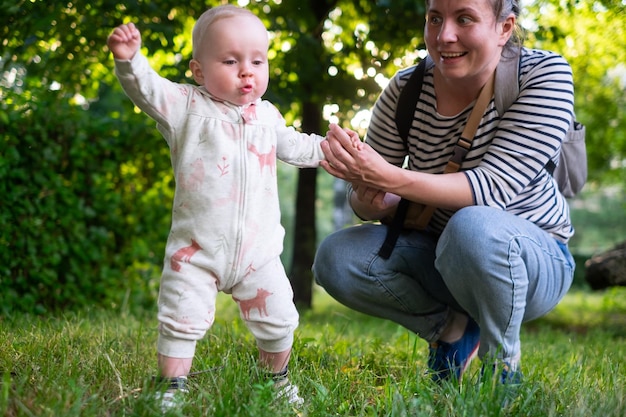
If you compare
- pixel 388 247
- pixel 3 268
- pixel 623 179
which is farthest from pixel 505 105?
pixel 623 179

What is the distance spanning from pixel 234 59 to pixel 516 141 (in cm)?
109

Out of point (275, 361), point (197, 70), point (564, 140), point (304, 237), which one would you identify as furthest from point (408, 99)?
point (304, 237)

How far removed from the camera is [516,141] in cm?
241

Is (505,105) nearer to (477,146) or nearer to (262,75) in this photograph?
(477,146)

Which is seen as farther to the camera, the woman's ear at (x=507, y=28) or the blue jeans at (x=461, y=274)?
the woman's ear at (x=507, y=28)

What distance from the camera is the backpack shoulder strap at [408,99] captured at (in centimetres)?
274

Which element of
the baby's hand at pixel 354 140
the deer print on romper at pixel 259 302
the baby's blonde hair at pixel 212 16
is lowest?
the deer print on romper at pixel 259 302

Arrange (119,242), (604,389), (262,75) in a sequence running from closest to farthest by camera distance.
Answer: (262,75) → (604,389) → (119,242)

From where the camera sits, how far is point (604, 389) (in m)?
2.19

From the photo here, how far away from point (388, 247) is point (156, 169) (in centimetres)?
254

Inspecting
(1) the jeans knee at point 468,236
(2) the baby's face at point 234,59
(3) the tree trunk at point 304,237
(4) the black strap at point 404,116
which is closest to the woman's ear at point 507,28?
(4) the black strap at point 404,116

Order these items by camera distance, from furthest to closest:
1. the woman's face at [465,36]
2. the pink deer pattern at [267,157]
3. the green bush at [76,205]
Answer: the green bush at [76,205] → the woman's face at [465,36] → the pink deer pattern at [267,157]

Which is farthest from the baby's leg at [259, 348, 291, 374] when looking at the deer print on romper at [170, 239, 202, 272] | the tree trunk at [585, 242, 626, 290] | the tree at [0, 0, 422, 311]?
the tree trunk at [585, 242, 626, 290]

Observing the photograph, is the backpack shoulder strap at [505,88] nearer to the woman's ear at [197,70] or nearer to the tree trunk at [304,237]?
the woman's ear at [197,70]
